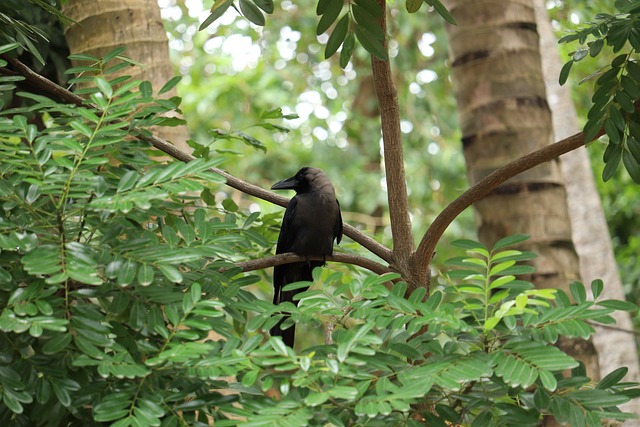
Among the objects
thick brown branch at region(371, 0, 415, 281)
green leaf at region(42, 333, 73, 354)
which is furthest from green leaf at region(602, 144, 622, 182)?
green leaf at region(42, 333, 73, 354)

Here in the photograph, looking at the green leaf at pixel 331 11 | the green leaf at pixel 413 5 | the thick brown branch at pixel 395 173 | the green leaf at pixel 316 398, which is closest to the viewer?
the green leaf at pixel 316 398

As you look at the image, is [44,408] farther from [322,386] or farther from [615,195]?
[615,195]

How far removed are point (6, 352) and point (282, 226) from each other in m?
1.77

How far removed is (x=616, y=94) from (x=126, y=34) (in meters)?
1.92

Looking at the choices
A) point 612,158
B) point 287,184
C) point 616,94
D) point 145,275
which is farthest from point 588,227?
point 145,275

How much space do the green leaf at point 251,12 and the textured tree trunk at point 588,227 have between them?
130 inches

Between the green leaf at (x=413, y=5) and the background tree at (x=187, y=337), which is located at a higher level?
the green leaf at (x=413, y=5)

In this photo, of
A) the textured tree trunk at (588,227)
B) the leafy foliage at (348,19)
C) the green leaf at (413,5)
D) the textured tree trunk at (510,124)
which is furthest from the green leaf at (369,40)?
the textured tree trunk at (588,227)

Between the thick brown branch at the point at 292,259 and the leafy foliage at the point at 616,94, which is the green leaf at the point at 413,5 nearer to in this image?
the leafy foliage at the point at 616,94

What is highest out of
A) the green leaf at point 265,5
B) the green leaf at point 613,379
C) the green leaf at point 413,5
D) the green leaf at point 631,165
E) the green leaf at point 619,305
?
the green leaf at point 413,5

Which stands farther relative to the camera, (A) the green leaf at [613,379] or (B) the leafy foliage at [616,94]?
(B) the leafy foliage at [616,94]

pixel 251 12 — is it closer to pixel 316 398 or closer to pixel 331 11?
pixel 331 11

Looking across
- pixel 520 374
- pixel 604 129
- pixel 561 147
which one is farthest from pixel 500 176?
pixel 520 374

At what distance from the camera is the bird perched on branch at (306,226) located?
3375 millimetres
